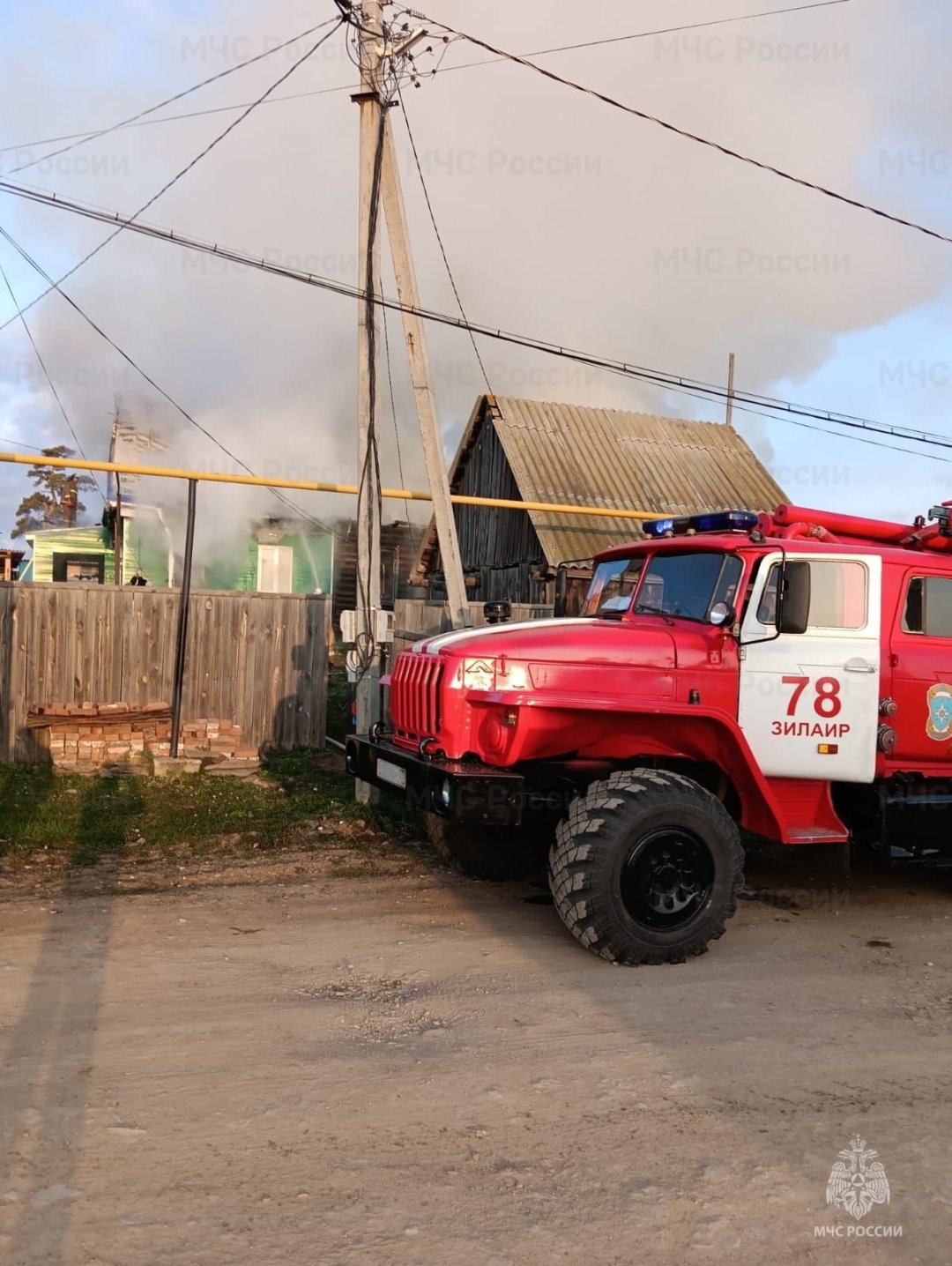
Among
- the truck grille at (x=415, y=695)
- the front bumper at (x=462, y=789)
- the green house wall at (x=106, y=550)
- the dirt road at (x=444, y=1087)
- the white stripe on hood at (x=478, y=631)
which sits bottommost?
the dirt road at (x=444, y=1087)

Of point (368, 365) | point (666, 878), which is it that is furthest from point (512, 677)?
point (368, 365)

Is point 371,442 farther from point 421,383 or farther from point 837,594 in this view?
point 837,594

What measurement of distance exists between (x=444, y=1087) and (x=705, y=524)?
13.6 ft

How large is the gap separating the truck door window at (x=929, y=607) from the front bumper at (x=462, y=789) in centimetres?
302

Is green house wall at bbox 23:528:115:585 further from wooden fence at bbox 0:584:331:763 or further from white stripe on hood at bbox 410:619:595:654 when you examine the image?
white stripe on hood at bbox 410:619:595:654

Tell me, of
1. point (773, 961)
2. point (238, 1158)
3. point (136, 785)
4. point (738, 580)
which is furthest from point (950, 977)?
point (136, 785)

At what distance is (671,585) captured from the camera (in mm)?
6648

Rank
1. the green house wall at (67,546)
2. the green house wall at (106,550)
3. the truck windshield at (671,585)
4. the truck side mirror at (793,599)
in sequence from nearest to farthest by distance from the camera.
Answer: the truck side mirror at (793,599)
the truck windshield at (671,585)
the green house wall at (106,550)
the green house wall at (67,546)

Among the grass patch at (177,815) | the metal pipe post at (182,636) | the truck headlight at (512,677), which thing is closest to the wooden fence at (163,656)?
the metal pipe post at (182,636)

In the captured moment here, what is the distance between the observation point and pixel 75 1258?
284 cm

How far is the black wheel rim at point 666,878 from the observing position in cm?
545

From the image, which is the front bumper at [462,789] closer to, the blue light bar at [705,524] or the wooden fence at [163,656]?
the blue light bar at [705,524]

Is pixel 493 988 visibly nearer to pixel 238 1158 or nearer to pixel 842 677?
pixel 238 1158

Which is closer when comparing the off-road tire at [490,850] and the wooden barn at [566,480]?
the off-road tire at [490,850]
